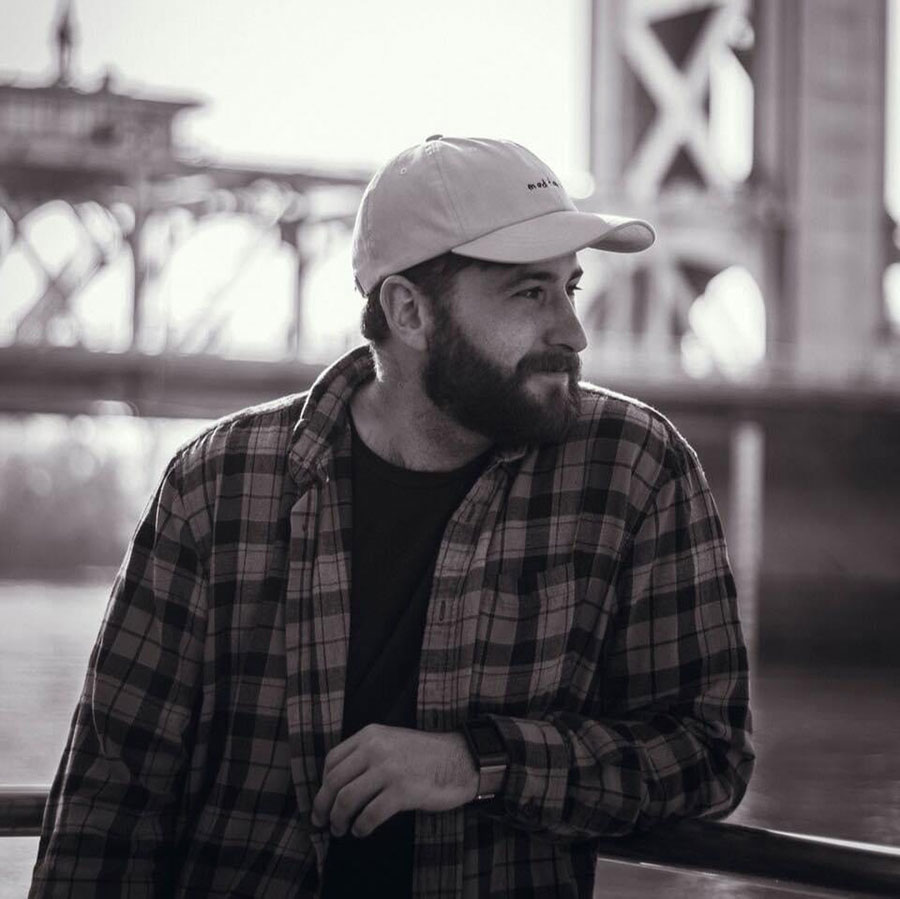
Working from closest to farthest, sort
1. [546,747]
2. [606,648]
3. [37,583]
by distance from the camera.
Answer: [546,747] < [606,648] < [37,583]

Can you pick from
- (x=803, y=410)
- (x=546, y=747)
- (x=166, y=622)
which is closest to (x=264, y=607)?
(x=166, y=622)

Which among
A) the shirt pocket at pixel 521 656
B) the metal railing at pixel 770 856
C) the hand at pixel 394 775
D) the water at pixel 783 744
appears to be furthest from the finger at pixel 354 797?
the water at pixel 783 744

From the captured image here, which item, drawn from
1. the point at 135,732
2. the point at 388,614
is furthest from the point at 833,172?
the point at 135,732

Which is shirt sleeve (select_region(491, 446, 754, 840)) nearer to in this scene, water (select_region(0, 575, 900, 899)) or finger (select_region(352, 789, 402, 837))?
finger (select_region(352, 789, 402, 837))

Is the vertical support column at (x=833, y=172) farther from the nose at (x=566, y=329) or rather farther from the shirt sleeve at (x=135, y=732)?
the shirt sleeve at (x=135, y=732)

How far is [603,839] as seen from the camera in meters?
2.61

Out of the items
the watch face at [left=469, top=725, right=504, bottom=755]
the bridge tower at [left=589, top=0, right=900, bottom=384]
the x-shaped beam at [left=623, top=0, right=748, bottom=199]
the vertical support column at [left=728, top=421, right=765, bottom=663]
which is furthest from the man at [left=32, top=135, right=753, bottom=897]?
the x-shaped beam at [left=623, top=0, right=748, bottom=199]

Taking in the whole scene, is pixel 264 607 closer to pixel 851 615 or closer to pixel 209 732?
pixel 209 732

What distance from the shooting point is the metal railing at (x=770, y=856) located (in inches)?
91.4

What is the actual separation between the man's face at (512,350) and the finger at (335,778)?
0.57 meters

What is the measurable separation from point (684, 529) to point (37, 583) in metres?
64.9

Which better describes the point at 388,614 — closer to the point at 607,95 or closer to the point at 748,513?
the point at 748,513

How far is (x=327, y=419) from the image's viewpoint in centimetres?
297

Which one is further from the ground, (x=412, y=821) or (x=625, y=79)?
(x=625, y=79)
